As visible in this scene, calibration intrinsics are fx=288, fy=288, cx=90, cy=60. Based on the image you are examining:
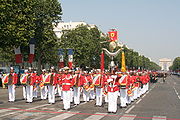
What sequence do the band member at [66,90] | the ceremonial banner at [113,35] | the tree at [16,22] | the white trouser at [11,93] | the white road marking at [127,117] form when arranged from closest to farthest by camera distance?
the white road marking at [127,117] → the band member at [66,90] → the white trouser at [11,93] → the tree at [16,22] → the ceremonial banner at [113,35]

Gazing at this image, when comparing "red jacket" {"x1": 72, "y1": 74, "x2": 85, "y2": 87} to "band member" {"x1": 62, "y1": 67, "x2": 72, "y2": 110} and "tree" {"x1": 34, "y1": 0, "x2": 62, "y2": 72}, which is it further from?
"tree" {"x1": 34, "y1": 0, "x2": 62, "y2": 72}

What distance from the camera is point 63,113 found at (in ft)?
40.0

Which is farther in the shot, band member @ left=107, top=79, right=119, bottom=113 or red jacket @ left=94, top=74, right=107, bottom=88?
red jacket @ left=94, top=74, right=107, bottom=88

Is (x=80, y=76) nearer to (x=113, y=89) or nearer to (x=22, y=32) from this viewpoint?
(x=113, y=89)

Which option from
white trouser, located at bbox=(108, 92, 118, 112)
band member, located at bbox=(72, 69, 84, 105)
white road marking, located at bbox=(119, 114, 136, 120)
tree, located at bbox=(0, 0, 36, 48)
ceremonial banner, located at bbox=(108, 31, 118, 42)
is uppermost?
ceremonial banner, located at bbox=(108, 31, 118, 42)

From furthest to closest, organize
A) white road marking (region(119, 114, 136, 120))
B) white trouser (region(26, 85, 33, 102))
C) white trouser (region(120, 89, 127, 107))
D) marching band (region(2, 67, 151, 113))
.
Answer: white trouser (region(26, 85, 33, 102)), white trouser (region(120, 89, 127, 107)), marching band (region(2, 67, 151, 113)), white road marking (region(119, 114, 136, 120))

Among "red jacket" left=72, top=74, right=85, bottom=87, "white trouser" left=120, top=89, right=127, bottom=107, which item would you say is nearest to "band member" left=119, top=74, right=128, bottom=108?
"white trouser" left=120, top=89, right=127, bottom=107

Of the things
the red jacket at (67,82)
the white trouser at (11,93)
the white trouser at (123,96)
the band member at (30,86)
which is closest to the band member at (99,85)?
the white trouser at (123,96)

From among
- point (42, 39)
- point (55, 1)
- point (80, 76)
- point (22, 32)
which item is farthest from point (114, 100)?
point (55, 1)

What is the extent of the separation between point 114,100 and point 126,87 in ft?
5.74

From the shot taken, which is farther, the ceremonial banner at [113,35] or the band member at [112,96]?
the ceremonial banner at [113,35]

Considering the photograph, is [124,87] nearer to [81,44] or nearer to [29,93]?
[29,93]

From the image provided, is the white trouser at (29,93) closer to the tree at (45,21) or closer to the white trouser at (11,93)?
the white trouser at (11,93)

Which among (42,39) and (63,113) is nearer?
(63,113)
